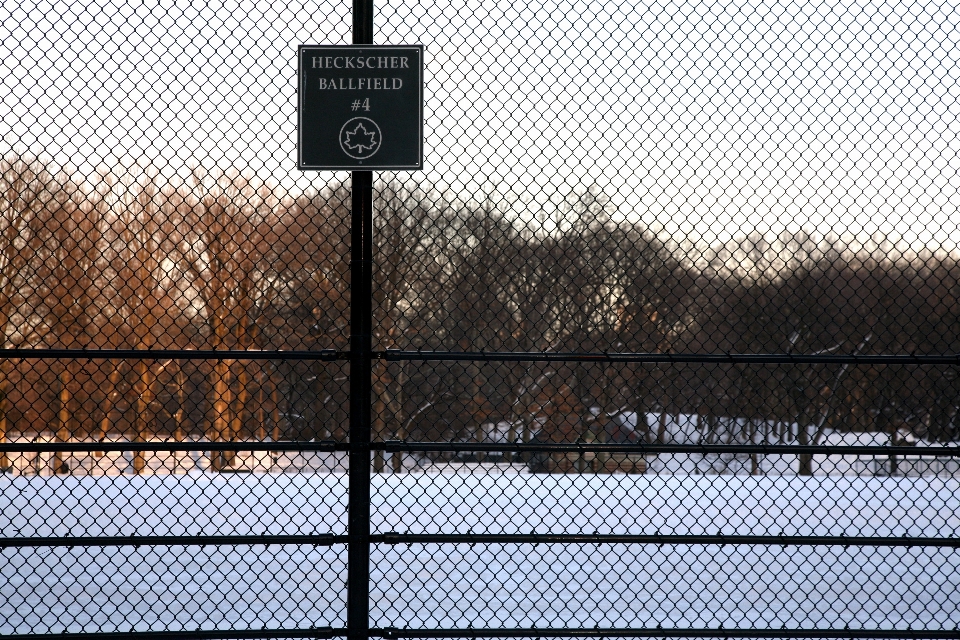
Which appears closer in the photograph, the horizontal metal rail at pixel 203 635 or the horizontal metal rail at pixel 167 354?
the horizontal metal rail at pixel 167 354

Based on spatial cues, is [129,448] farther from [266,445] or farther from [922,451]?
[922,451]

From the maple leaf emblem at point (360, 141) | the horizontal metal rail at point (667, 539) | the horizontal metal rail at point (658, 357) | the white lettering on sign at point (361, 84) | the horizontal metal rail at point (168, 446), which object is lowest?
the horizontal metal rail at point (667, 539)

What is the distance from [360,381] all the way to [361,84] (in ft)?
4.15

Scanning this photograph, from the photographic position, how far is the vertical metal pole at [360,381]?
10.9 feet

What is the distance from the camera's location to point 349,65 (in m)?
3.32

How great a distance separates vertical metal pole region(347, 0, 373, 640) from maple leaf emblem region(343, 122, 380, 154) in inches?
4.3

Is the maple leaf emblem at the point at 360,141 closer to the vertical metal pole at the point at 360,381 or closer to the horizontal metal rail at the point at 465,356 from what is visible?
the vertical metal pole at the point at 360,381

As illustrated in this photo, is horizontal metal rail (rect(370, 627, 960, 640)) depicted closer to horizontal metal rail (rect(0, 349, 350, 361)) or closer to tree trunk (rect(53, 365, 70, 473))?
horizontal metal rail (rect(0, 349, 350, 361))

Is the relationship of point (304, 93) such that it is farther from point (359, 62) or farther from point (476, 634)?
point (476, 634)

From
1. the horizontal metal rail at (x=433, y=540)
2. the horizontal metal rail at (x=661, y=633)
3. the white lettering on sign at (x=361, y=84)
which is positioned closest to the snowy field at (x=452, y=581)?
the horizontal metal rail at (x=661, y=633)

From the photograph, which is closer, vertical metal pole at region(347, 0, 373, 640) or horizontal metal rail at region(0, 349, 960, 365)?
horizontal metal rail at region(0, 349, 960, 365)

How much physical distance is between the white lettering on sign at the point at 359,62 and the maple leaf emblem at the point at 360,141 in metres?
0.28

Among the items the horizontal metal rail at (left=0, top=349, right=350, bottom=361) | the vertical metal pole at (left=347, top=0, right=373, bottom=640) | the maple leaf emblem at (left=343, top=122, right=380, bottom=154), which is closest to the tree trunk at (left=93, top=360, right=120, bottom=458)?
the horizontal metal rail at (left=0, top=349, right=350, bottom=361)

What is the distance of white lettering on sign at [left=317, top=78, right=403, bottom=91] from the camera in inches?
130
